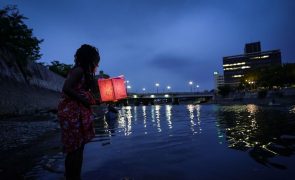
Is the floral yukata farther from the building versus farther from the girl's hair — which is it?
the building

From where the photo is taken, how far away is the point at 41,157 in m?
7.22

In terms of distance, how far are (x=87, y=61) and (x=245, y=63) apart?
19743 centimetres

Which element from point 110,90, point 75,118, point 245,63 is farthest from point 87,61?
point 245,63

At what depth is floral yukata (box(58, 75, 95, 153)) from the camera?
12.7 ft

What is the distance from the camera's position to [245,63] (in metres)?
189

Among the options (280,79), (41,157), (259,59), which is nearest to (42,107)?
(41,157)

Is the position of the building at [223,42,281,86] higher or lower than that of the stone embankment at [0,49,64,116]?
higher

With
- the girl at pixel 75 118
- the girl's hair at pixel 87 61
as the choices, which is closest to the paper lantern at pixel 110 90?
the girl's hair at pixel 87 61

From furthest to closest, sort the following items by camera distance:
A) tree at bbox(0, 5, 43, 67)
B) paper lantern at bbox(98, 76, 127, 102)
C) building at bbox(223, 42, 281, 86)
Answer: building at bbox(223, 42, 281, 86)
tree at bbox(0, 5, 43, 67)
paper lantern at bbox(98, 76, 127, 102)

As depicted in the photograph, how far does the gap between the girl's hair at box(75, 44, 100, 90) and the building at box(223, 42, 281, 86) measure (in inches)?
7510

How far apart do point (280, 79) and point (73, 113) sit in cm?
9454

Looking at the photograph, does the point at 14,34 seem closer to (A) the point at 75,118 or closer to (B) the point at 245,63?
(A) the point at 75,118

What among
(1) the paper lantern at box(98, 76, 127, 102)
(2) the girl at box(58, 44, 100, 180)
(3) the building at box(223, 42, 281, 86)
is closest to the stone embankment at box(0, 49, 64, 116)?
(1) the paper lantern at box(98, 76, 127, 102)

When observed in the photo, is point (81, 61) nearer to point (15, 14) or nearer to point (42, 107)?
point (42, 107)
